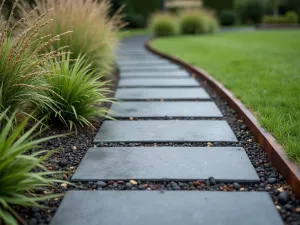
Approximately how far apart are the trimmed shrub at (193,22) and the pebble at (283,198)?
50.4 feet

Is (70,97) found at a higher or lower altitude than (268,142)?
higher

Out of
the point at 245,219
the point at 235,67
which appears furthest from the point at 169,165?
the point at 235,67

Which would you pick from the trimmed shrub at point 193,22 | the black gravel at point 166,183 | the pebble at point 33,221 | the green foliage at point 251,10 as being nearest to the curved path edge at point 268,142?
the black gravel at point 166,183

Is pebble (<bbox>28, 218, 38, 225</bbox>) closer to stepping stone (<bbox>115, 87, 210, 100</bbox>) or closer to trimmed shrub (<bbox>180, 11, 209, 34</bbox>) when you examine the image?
stepping stone (<bbox>115, 87, 210, 100</bbox>)

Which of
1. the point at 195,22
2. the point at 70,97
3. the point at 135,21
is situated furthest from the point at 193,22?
the point at 70,97

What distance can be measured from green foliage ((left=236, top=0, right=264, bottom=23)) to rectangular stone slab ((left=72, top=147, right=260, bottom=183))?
2737 centimetres

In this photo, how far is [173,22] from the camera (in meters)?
15.8

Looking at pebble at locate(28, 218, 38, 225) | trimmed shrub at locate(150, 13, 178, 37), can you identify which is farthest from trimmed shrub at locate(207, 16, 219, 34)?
pebble at locate(28, 218, 38, 225)

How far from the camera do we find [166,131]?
10.6ft

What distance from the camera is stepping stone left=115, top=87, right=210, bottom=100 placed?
463 cm

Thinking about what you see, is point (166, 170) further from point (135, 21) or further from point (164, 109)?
point (135, 21)

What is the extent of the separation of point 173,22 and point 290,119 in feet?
43.8

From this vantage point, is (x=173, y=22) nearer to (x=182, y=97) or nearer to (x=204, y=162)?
(x=182, y=97)

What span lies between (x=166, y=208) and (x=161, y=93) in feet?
10.2
